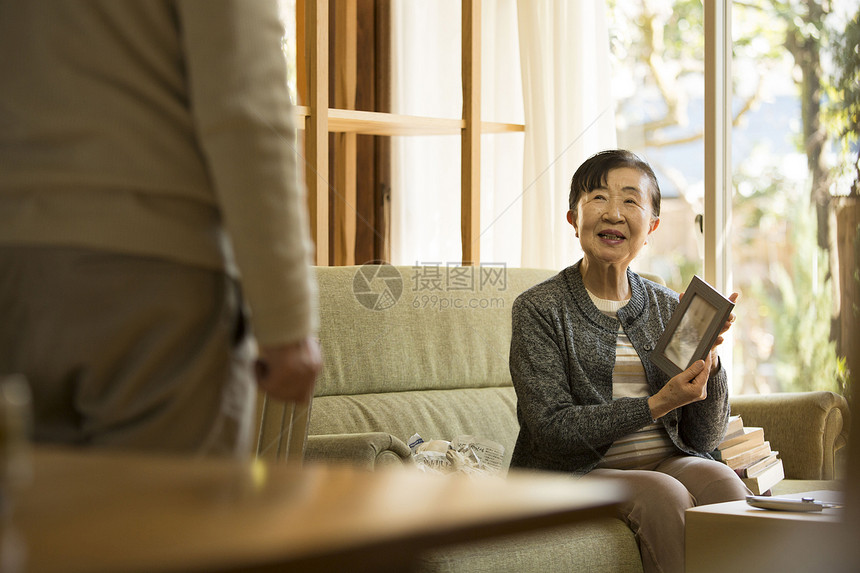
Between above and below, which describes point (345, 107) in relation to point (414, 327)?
above

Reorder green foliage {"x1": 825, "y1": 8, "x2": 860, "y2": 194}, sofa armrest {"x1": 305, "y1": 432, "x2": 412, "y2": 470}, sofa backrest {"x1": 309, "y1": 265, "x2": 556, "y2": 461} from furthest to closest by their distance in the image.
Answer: green foliage {"x1": 825, "y1": 8, "x2": 860, "y2": 194}, sofa backrest {"x1": 309, "y1": 265, "x2": 556, "y2": 461}, sofa armrest {"x1": 305, "y1": 432, "x2": 412, "y2": 470}

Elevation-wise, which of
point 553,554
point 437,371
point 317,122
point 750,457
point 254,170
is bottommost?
point 553,554

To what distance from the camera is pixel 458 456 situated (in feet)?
6.75

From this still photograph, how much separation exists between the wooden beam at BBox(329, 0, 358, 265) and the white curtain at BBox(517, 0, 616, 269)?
27.1 inches

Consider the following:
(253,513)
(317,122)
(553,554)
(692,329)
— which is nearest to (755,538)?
(553,554)

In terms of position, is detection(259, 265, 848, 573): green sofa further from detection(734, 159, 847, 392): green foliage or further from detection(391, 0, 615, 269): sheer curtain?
detection(391, 0, 615, 269): sheer curtain

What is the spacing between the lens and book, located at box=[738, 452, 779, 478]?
7.19ft

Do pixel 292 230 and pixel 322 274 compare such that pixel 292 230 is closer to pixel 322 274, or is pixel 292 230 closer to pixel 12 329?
pixel 12 329

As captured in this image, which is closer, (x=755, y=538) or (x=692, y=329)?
(x=755, y=538)

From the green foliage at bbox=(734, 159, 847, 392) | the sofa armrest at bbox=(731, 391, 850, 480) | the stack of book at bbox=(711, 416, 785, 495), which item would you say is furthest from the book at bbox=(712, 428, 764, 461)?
the green foliage at bbox=(734, 159, 847, 392)

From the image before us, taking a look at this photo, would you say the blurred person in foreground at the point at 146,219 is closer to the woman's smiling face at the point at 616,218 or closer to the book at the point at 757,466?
the woman's smiling face at the point at 616,218

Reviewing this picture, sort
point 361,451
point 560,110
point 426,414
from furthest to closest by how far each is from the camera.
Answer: point 560,110
point 426,414
point 361,451

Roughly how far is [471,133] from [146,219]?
2.48m

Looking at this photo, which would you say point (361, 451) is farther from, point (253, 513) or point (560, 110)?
point (560, 110)
